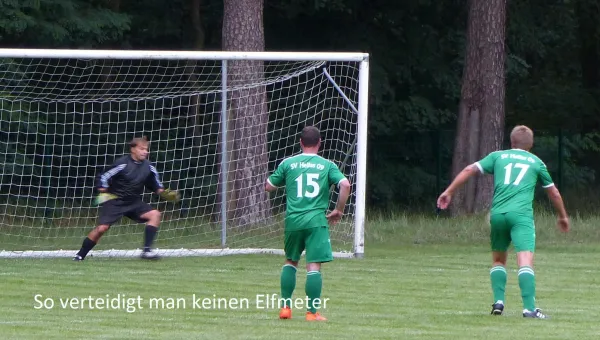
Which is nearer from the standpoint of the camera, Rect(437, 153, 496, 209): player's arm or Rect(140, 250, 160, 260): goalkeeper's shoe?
Rect(437, 153, 496, 209): player's arm

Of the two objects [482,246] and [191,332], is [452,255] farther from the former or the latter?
[191,332]

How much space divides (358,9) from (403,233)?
8.44 m

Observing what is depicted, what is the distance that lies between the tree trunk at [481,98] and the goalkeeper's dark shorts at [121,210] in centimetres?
884

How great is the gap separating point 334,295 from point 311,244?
2.22 meters

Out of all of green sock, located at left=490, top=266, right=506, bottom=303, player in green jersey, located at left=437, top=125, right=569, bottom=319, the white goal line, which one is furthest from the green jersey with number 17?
the white goal line

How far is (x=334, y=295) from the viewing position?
38.2 feet

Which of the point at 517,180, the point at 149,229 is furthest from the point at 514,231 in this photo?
the point at 149,229

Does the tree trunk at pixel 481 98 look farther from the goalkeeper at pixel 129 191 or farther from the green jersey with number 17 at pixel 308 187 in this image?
the green jersey with number 17 at pixel 308 187

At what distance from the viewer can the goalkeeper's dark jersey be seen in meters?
14.8

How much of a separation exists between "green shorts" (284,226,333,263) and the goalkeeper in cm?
537

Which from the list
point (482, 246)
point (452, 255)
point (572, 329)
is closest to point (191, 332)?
point (572, 329)

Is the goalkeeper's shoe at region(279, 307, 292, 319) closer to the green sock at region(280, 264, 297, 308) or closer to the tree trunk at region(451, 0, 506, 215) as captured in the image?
the green sock at region(280, 264, 297, 308)

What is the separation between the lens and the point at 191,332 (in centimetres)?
879

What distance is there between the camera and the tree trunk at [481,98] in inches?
860
